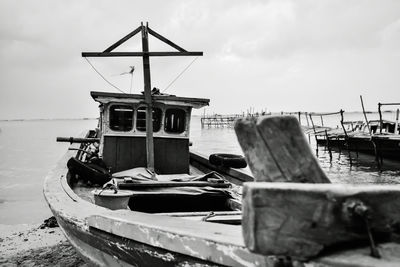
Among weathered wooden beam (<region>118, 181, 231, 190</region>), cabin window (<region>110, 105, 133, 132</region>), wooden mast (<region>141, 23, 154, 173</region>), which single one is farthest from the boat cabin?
weathered wooden beam (<region>118, 181, 231, 190</region>)

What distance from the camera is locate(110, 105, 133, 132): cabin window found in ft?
24.9

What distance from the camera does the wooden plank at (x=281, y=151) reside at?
166cm

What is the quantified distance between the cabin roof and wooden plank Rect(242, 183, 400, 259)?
595 centimetres

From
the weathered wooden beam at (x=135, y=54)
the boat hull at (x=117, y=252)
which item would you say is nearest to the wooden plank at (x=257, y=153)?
the boat hull at (x=117, y=252)

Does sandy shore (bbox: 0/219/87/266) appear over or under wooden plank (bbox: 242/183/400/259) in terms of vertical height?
under

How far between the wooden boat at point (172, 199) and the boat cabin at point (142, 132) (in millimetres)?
22

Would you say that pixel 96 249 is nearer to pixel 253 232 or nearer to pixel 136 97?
pixel 253 232

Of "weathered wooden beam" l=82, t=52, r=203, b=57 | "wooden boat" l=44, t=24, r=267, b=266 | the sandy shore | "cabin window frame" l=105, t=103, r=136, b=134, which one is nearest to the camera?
"wooden boat" l=44, t=24, r=267, b=266

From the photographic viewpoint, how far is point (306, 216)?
1523 millimetres

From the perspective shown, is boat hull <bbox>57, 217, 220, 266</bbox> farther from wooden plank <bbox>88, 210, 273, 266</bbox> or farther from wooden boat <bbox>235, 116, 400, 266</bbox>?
wooden boat <bbox>235, 116, 400, 266</bbox>

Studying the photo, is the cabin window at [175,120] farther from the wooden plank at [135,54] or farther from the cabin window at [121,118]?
the wooden plank at [135,54]

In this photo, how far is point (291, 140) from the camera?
1.67 meters

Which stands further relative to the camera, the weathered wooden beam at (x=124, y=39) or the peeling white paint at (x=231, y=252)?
the weathered wooden beam at (x=124, y=39)

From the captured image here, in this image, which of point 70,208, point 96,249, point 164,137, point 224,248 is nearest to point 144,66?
point 164,137
